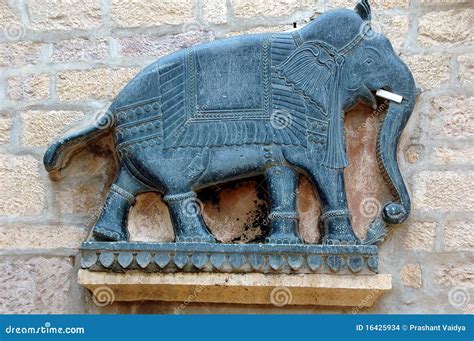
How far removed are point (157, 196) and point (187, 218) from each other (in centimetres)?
20

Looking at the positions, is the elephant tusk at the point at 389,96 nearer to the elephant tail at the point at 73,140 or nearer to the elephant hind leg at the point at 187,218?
the elephant hind leg at the point at 187,218

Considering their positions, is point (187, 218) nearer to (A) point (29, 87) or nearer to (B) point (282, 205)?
(B) point (282, 205)

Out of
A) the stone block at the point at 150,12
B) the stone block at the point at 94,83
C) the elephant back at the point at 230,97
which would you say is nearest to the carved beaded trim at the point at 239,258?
the elephant back at the point at 230,97

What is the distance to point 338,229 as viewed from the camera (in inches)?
107

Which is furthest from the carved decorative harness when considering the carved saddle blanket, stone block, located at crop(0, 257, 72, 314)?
stone block, located at crop(0, 257, 72, 314)

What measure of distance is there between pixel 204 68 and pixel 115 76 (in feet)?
1.35

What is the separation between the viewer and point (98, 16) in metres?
3.10

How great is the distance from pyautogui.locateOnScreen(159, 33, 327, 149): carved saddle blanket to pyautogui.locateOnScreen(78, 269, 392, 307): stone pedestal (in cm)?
51

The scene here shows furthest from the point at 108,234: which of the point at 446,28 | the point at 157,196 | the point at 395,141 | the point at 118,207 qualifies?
the point at 446,28

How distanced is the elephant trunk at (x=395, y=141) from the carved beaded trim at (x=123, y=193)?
968mm

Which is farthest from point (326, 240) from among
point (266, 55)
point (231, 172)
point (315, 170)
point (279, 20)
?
point (279, 20)

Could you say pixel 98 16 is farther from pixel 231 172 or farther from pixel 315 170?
pixel 315 170

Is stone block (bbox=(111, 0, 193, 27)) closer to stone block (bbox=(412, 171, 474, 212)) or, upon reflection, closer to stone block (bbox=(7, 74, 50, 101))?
stone block (bbox=(7, 74, 50, 101))

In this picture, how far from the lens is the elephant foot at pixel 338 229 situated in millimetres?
2695
